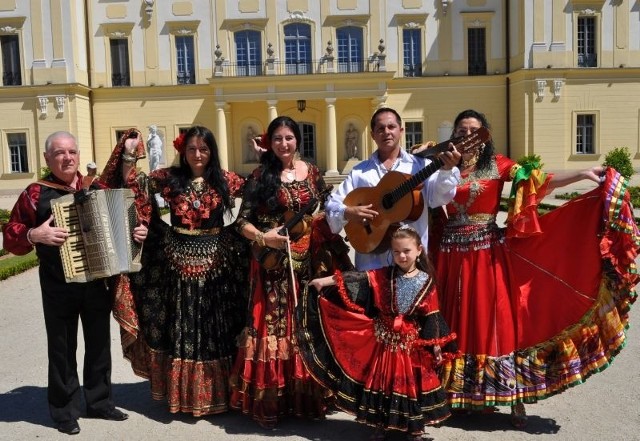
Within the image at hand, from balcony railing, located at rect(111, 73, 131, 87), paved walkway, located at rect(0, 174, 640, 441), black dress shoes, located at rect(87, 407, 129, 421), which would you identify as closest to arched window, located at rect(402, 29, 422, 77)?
balcony railing, located at rect(111, 73, 131, 87)

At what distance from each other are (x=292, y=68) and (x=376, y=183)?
25.4 metres

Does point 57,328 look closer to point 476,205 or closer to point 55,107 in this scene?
point 476,205

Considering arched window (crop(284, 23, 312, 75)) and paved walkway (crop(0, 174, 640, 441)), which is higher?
arched window (crop(284, 23, 312, 75))

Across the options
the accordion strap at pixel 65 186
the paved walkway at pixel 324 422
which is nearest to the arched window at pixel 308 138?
the paved walkway at pixel 324 422

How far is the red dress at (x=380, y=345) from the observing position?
3.68 meters

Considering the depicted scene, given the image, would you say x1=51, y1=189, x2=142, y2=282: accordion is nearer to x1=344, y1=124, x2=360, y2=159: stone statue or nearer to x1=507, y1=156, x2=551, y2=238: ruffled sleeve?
x1=507, y1=156, x2=551, y2=238: ruffled sleeve

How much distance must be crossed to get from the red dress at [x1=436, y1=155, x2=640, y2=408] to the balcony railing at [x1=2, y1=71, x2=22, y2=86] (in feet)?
93.7

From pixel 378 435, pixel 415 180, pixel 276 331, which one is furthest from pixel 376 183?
pixel 378 435

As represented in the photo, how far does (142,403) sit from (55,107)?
2594 centimetres

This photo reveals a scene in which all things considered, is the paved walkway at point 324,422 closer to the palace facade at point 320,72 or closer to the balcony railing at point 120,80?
the palace facade at point 320,72

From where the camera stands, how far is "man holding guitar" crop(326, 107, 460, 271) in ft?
12.5

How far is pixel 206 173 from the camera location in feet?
14.2

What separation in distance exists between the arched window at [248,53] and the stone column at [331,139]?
396cm

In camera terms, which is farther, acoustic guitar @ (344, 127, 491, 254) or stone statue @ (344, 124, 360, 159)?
stone statue @ (344, 124, 360, 159)
